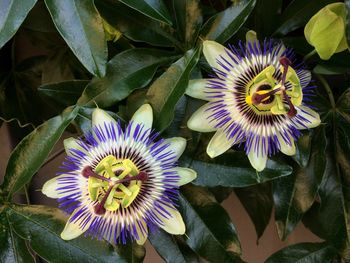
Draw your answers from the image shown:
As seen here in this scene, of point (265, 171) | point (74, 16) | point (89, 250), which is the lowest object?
point (89, 250)

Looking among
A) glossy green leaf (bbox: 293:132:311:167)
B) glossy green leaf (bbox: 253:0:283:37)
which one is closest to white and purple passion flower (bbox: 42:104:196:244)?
glossy green leaf (bbox: 293:132:311:167)

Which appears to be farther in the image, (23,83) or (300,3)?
(23,83)

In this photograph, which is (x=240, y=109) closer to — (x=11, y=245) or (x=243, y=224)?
(x=11, y=245)

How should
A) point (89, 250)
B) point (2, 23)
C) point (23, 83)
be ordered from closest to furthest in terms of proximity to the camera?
point (2, 23)
point (89, 250)
point (23, 83)

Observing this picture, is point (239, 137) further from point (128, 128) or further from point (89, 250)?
point (89, 250)

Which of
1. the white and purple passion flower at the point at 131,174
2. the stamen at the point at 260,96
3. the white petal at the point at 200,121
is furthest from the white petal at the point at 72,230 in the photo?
the stamen at the point at 260,96

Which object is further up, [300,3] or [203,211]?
[300,3]

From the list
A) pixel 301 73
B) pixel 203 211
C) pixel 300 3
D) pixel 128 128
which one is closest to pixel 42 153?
pixel 128 128

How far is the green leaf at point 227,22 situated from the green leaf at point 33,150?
274mm

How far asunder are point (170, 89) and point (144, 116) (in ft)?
0.20

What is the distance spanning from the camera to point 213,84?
0.89 metres

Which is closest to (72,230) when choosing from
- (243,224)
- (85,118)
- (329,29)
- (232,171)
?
(85,118)

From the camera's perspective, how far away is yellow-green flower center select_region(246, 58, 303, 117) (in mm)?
834

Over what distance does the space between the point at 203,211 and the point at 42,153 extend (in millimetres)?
309
